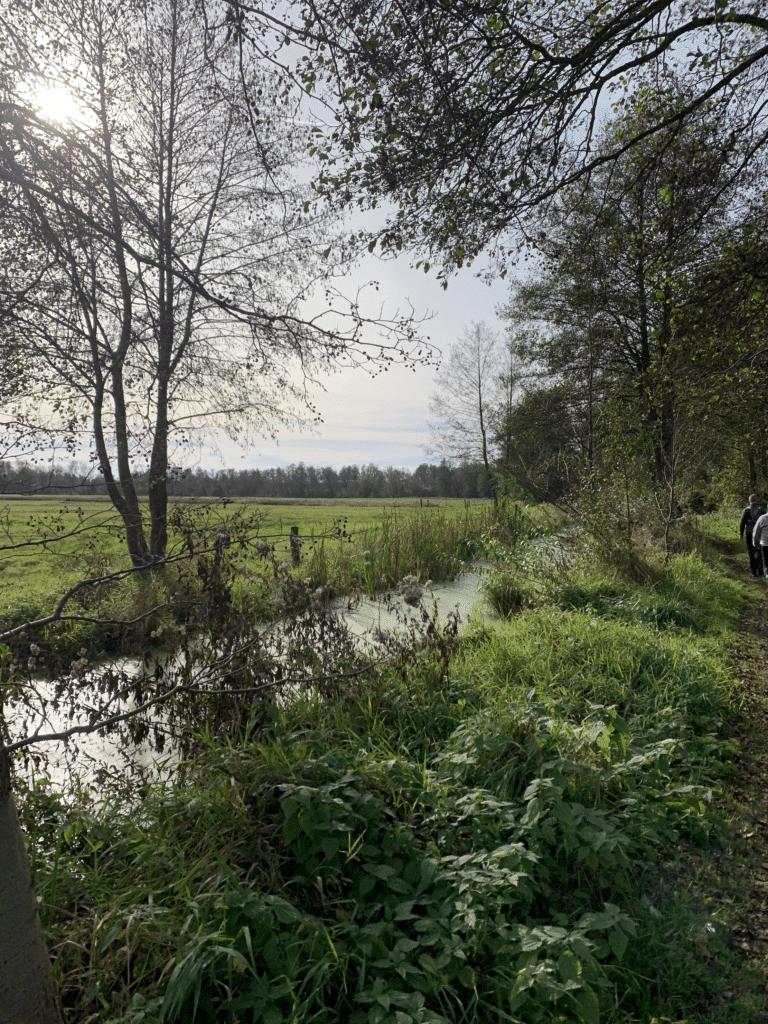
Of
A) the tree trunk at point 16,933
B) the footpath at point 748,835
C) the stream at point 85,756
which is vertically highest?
the tree trunk at point 16,933

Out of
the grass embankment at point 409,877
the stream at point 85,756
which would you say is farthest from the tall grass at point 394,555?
the grass embankment at point 409,877

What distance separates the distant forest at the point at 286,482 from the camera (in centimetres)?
305

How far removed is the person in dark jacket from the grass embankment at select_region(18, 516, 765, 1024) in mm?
7535

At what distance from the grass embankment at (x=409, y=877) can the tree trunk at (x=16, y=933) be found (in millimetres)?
362

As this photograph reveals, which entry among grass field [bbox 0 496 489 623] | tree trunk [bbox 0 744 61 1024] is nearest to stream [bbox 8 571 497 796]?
tree trunk [bbox 0 744 61 1024]

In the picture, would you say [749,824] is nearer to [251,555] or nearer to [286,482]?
[251,555]

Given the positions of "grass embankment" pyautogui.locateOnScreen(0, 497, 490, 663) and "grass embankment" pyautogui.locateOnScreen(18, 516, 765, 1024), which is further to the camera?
"grass embankment" pyautogui.locateOnScreen(0, 497, 490, 663)

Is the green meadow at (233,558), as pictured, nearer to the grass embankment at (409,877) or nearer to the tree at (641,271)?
the grass embankment at (409,877)

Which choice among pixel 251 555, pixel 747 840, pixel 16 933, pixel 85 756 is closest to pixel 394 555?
pixel 251 555

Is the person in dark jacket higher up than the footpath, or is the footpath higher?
the person in dark jacket

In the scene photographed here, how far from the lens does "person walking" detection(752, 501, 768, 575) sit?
9820mm

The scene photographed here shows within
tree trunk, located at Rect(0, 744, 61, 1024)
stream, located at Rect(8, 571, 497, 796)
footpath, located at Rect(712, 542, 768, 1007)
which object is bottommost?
footpath, located at Rect(712, 542, 768, 1007)

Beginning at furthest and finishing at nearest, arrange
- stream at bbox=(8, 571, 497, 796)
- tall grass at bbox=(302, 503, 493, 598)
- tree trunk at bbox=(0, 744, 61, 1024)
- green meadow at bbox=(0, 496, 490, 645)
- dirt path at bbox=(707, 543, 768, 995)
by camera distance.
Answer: tall grass at bbox=(302, 503, 493, 598) → green meadow at bbox=(0, 496, 490, 645) → stream at bbox=(8, 571, 497, 796) → dirt path at bbox=(707, 543, 768, 995) → tree trunk at bbox=(0, 744, 61, 1024)

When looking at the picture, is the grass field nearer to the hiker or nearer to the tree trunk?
the tree trunk
